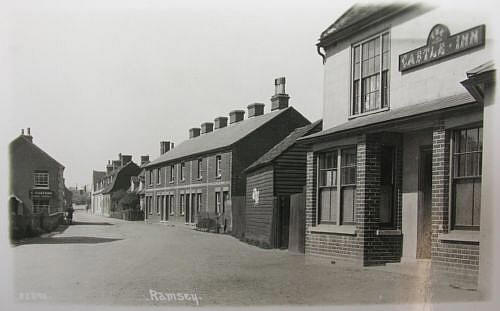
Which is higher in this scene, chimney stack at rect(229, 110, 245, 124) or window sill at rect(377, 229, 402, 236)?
chimney stack at rect(229, 110, 245, 124)

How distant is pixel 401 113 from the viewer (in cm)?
601

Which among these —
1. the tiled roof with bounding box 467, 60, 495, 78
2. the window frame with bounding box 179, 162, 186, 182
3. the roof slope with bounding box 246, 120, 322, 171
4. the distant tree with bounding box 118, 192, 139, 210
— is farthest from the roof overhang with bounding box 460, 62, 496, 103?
the window frame with bounding box 179, 162, 186, 182

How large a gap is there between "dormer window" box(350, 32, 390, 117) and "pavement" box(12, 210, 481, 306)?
1906 millimetres

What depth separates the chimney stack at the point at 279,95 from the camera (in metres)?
5.36

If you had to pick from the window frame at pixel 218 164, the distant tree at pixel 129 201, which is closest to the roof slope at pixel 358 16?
the distant tree at pixel 129 201

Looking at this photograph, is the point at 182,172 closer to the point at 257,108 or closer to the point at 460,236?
the point at 257,108

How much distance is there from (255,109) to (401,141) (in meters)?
1.77

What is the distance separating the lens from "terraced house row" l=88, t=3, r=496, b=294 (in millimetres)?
5211

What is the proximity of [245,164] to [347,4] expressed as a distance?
6642 millimetres

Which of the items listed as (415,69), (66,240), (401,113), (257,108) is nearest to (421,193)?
(401,113)

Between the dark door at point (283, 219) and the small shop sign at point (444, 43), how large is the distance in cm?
442

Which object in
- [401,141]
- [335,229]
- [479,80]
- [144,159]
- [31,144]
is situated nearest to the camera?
[479,80]

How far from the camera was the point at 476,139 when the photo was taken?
521 cm

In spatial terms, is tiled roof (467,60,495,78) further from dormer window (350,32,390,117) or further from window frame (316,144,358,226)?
window frame (316,144,358,226)
